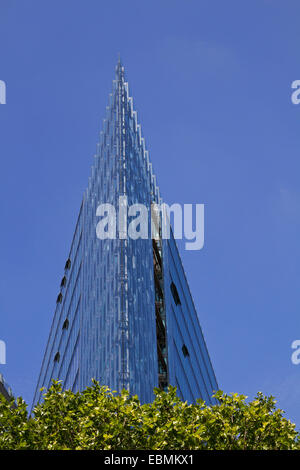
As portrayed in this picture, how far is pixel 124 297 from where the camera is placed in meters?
50.8

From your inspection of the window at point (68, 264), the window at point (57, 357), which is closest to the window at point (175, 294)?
the window at point (57, 357)

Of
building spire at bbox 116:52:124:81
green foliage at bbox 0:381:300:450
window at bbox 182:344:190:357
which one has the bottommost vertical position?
green foliage at bbox 0:381:300:450

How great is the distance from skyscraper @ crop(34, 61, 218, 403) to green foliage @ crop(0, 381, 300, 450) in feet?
88.9

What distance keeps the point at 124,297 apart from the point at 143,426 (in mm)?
32107

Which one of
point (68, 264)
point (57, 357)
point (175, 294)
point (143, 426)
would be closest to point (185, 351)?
point (175, 294)

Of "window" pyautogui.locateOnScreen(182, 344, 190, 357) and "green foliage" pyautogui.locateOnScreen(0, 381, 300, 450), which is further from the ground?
"window" pyautogui.locateOnScreen(182, 344, 190, 357)

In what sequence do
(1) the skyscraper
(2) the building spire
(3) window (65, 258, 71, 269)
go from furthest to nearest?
(3) window (65, 258, 71, 269) → (2) the building spire → (1) the skyscraper

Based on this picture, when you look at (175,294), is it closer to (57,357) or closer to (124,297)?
(57,357)

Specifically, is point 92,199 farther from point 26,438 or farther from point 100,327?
point 26,438

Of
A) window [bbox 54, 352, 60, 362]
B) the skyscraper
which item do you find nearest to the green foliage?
the skyscraper

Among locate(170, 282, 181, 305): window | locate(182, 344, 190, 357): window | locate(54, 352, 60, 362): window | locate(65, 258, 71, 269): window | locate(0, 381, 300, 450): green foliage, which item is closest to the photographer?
locate(0, 381, 300, 450): green foliage

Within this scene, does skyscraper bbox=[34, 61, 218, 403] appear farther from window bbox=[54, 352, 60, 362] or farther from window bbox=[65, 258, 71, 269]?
window bbox=[65, 258, 71, 269]

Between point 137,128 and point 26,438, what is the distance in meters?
51.1

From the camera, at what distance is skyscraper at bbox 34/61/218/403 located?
Result: 165 ft
